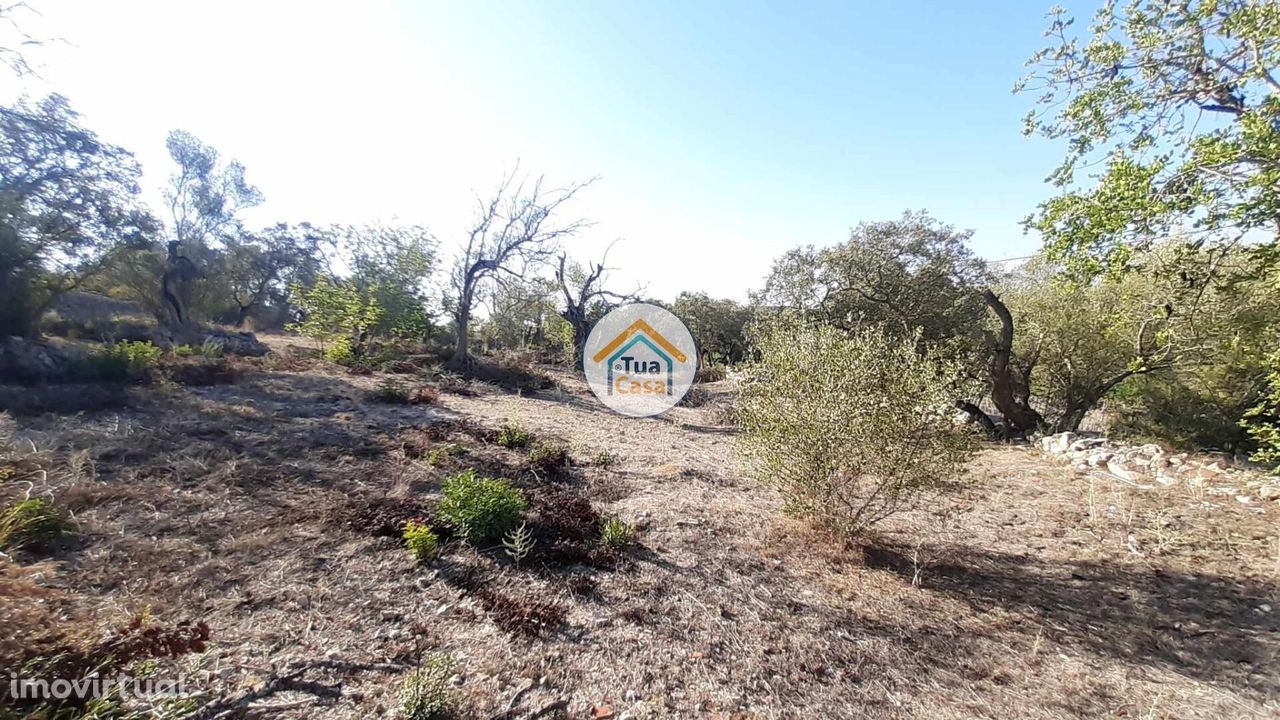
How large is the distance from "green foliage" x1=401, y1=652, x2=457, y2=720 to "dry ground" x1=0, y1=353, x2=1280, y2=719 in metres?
0.10

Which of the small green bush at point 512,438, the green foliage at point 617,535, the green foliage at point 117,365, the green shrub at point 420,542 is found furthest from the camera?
the green foliage at point 117,365

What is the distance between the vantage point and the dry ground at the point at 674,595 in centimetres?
216

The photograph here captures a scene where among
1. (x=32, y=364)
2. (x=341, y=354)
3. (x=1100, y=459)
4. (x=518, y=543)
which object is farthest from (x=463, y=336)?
(x=1100, y=459)

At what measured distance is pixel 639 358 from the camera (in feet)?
47.1

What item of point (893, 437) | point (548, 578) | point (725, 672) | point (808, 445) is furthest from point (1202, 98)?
point (548, 578)

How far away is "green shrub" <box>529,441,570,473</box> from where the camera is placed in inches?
216

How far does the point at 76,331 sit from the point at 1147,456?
26.0 metres

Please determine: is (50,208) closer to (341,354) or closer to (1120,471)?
(341,354)

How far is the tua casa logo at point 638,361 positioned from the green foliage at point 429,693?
28.1 feet

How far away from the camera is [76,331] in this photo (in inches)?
499

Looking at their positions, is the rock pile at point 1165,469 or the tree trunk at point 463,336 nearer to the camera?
the rock pile at point 1165,469

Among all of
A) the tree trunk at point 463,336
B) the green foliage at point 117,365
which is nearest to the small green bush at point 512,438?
the green foliage at point 117,365

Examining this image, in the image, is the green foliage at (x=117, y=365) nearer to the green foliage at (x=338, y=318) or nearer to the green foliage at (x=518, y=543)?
the green foliage at (x=338, y=318)

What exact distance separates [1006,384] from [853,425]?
7476 millimetres
